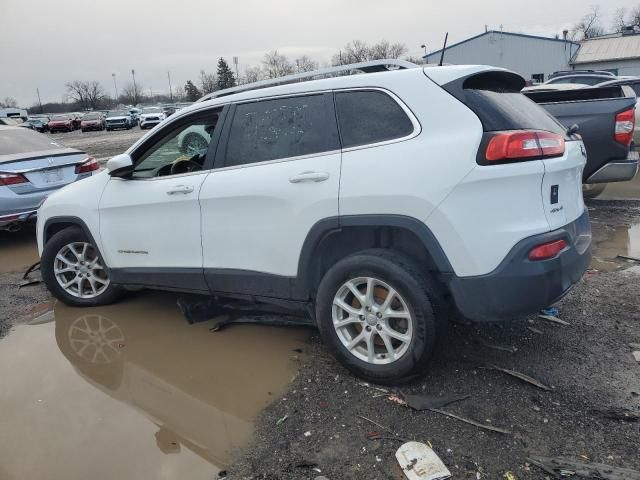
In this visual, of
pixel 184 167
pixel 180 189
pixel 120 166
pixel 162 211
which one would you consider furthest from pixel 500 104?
pixel 120 166

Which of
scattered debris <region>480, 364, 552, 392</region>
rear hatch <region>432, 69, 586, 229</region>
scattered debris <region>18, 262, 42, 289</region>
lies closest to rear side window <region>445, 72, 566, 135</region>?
rear hatch <region>432, 69, 586, 229</region>

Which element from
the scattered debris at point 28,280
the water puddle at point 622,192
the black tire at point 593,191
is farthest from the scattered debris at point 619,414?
the water puddle at point 622,192

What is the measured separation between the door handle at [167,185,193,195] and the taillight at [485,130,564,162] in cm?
214

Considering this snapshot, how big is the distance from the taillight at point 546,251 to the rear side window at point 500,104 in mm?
666

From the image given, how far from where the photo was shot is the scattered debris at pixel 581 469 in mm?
2385

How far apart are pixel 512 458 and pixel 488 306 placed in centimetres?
77

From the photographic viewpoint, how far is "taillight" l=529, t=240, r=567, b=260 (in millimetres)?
2785

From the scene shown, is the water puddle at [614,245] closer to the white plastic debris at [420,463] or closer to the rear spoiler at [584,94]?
the rear spoiler at [584,94]

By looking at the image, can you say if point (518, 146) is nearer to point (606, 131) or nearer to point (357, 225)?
point (357, 225)

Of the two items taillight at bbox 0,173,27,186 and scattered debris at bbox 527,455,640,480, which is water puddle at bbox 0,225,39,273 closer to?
taillight at bbox 0,173,27,186

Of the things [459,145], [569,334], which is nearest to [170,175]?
[459,145]

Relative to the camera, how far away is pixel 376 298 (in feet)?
10.6

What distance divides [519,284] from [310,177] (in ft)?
4.50

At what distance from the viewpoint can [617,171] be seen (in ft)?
20.9
